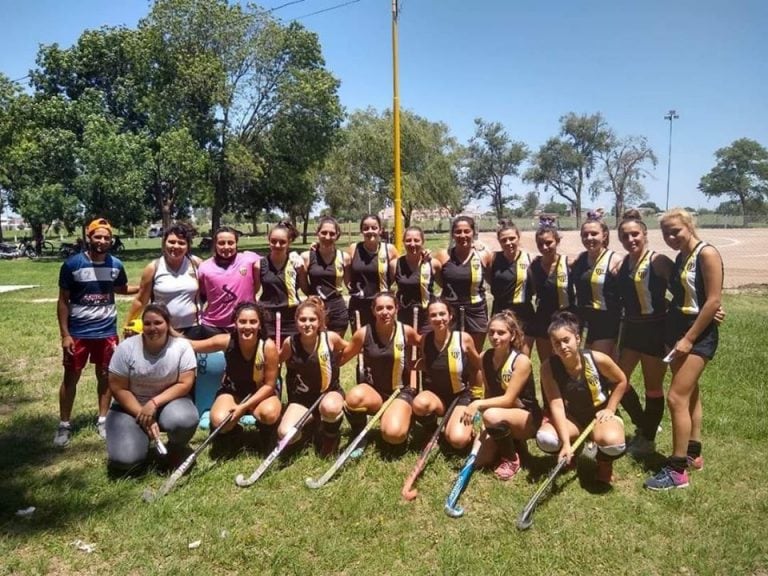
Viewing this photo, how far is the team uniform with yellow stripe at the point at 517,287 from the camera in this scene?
525 centimetres

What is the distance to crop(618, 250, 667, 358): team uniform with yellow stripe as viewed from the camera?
443 centimetres

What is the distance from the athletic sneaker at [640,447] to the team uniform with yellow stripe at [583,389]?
77 centimetres

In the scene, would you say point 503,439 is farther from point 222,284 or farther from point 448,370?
point 222,284

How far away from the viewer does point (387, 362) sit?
188 inches

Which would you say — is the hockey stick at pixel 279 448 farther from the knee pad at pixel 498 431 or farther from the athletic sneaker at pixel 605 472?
the athletic sneaker at pixel 605 472

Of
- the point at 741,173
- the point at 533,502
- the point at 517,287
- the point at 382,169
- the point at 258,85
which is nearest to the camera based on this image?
the point at 533,502

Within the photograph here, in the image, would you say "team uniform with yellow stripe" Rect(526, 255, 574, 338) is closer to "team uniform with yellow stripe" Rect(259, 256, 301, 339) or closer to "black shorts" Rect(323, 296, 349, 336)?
"black shorts" Rect(323, 296, 349, 336)

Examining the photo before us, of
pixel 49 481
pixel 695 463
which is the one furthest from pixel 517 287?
pixel 49 481

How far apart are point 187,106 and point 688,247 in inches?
1181

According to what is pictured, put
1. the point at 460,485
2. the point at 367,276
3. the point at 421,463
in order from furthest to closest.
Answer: the point at 367,276, the point at 421,463, the point at 460,485

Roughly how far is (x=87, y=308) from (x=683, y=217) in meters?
4.88

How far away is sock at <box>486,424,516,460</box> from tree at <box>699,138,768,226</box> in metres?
89.4

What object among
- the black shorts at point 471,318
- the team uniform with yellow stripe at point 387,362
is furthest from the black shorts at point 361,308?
the black shorts at point 471,318

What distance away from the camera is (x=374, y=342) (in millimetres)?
4793
